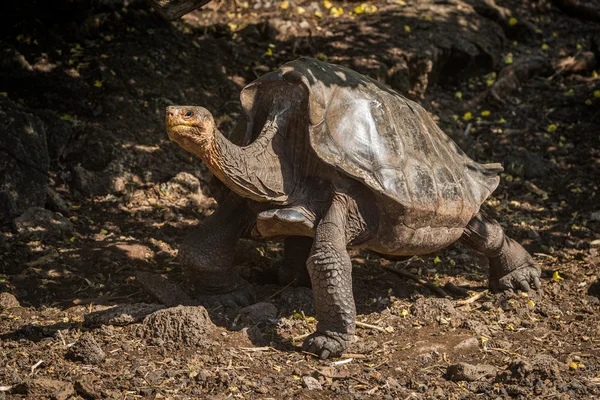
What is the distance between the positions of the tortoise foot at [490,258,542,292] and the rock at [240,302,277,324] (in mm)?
2260

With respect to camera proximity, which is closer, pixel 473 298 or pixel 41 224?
pixel 473 298

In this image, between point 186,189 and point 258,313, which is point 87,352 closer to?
point 258,313

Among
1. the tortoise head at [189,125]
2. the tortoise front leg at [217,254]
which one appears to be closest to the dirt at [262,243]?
the tortoise front leg at [217,254]

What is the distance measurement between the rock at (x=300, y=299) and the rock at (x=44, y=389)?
222 cm

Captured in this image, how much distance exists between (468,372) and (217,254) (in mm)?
2248

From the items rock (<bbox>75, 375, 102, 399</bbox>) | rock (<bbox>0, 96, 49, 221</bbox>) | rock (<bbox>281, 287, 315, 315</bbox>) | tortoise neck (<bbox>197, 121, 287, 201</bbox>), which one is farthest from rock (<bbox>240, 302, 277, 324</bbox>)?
rock (<bbox>0, 96, 49, 221</bbox>)

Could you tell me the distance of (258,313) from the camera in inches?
241

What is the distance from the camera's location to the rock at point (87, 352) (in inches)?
204

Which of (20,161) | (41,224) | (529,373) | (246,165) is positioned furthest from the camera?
(20,161)

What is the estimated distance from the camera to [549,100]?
37.4 feet

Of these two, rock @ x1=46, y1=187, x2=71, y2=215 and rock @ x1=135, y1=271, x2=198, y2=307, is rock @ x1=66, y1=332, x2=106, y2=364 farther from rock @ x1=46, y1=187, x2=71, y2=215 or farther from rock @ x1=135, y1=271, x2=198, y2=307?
rock @ x1=46, y1=187, x2=71, y2=215

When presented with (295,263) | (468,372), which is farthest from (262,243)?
(468,372)

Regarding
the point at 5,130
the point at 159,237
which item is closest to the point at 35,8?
the point at 5,130

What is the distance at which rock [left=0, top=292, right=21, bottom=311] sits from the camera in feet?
19.9
